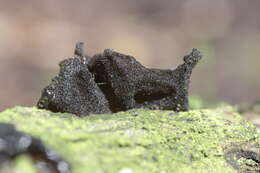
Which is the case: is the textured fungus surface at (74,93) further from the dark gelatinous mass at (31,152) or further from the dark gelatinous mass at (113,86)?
the dark gelatinous mass at (31,152)

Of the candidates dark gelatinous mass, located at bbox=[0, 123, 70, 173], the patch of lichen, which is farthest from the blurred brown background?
dark gelatinous mass, located at bbox=[0, 123, 70, 173]

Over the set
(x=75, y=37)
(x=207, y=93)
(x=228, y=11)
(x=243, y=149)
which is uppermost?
(x=228, y=11)

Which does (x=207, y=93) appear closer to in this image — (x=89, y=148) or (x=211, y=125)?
(x=211, y=125)

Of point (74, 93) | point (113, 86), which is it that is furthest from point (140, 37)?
point (74, 93)

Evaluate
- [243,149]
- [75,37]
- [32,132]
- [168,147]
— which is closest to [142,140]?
[168,147]

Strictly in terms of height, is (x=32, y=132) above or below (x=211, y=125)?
below

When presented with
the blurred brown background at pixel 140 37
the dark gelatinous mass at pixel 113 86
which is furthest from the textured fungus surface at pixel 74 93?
the blurred brown background at pixel 140 37

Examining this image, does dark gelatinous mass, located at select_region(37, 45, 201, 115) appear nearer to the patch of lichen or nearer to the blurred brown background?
the patch of lichen
